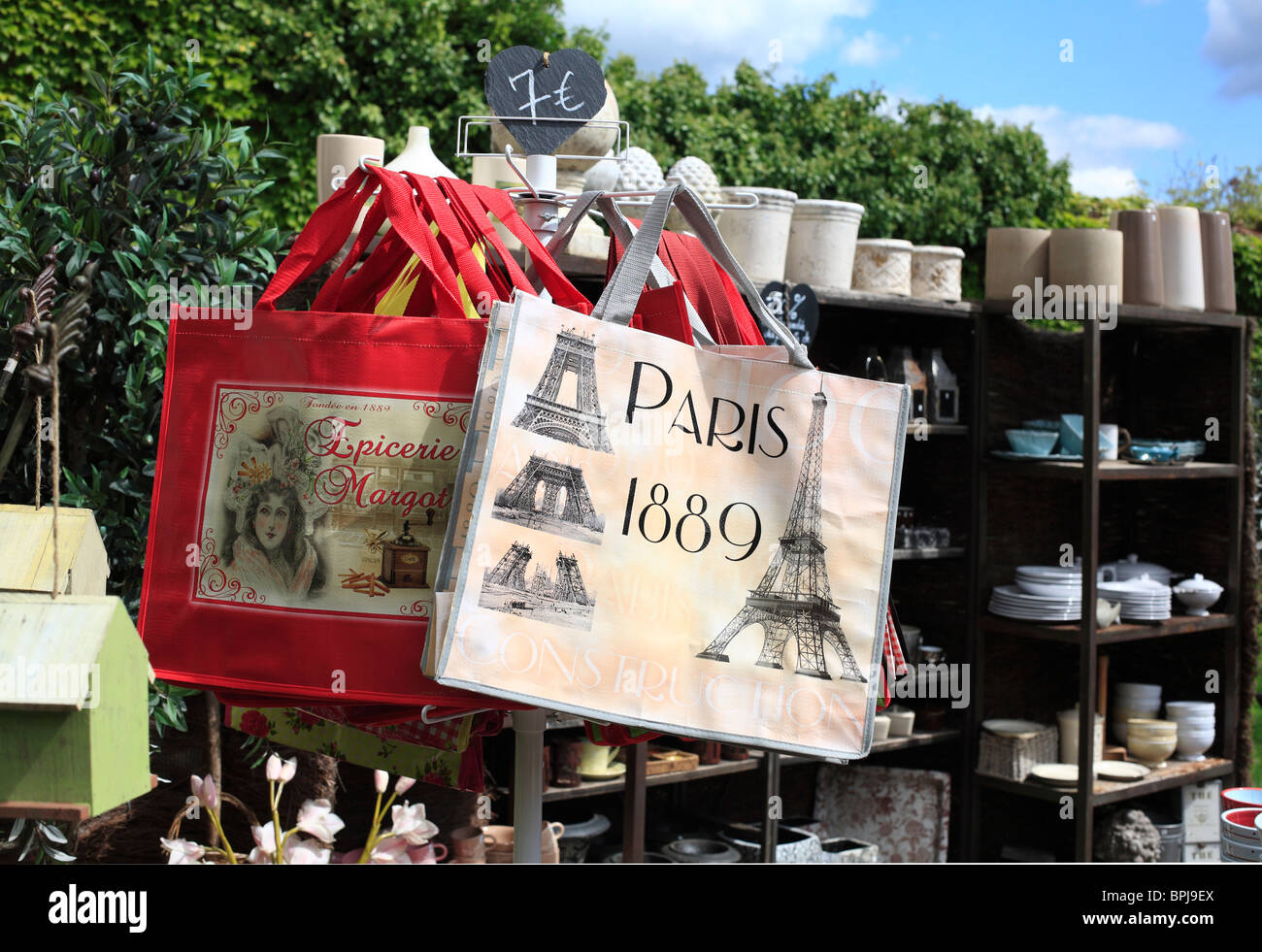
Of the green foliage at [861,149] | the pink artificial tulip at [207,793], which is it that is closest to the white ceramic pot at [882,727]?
the pink artificial tulip at [207,793]

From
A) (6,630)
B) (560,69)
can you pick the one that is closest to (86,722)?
(6,630)

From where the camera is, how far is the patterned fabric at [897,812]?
3549mm

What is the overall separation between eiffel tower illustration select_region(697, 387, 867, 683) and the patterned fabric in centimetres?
283

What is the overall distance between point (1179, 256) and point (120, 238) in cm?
Answer: 307

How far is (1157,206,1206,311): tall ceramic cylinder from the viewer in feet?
12.0

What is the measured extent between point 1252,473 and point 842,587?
3.35 meters

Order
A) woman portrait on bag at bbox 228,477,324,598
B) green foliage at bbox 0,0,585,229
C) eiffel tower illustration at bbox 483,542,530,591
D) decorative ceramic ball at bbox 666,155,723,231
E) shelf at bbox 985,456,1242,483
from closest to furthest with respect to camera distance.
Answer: eiffel tower illustration at bbox 483,542,530,591 → woman portrait on bag at bbox 228,477,324,598 → decorative ceramic ball at bbox 666,155,723,231 → shelf at bbox 985,456,1242,483 → green foliage at bbox 0,0,585,229

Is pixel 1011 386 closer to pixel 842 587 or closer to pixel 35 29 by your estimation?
pixel 842 587

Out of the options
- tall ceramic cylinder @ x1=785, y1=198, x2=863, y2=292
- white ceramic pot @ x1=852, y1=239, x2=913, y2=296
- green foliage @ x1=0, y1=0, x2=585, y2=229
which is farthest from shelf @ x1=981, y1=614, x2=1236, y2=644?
green foliage @ x1=0, y1=0, x2=585, y2=229

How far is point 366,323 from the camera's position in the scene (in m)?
0.89

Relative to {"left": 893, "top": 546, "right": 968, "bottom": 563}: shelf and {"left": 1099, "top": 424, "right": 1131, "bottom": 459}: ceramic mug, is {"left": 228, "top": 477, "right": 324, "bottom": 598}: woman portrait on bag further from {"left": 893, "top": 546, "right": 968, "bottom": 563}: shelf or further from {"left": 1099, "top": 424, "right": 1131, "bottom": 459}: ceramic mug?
{"left": 1099, "top": 424, "right": 1131, "bottom": 459}: ceramic mug

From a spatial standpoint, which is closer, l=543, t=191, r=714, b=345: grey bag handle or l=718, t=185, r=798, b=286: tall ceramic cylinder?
l=543, t=191, r=714, b=345: grey bag handle

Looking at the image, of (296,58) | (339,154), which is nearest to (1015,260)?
(339,154)

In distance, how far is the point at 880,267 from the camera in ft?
10.9
